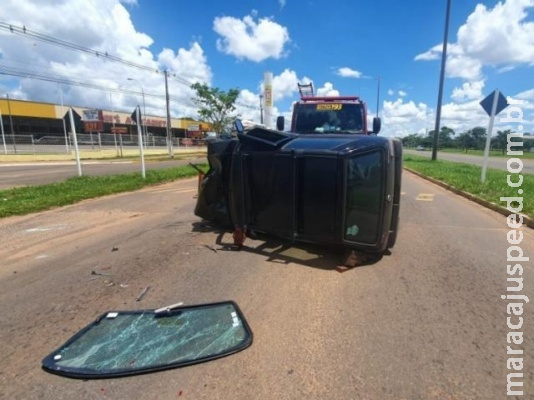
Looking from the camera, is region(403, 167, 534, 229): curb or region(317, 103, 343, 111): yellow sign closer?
region(403, 167, 534, 229): curb

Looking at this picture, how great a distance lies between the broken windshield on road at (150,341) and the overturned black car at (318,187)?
172 cm

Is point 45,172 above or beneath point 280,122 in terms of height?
beneath

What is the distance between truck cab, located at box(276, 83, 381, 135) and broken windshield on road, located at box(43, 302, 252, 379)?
6.64 metres

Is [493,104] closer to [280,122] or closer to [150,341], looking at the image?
[280,122]

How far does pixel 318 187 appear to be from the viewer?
4.67 m

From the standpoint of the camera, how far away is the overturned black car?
4.48m

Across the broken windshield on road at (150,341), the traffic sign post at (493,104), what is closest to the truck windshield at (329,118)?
the traffic sign post at (493,104)

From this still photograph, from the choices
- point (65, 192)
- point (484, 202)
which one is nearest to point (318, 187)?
point (484, 202)

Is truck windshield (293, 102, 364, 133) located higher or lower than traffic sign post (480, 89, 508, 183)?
lower

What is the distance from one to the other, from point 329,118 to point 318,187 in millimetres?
5236

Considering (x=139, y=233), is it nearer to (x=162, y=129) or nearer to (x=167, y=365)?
(x=167, y=365)

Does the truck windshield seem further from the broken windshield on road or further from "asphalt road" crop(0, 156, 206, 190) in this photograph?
"asphalt road" crop(0, 156, 206, 190)

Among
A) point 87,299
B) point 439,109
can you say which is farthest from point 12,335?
point 439,109

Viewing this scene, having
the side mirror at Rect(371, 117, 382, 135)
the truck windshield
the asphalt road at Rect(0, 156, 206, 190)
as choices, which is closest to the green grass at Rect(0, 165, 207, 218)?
the asphalt road at Rect(0, 156, 206, 190)
